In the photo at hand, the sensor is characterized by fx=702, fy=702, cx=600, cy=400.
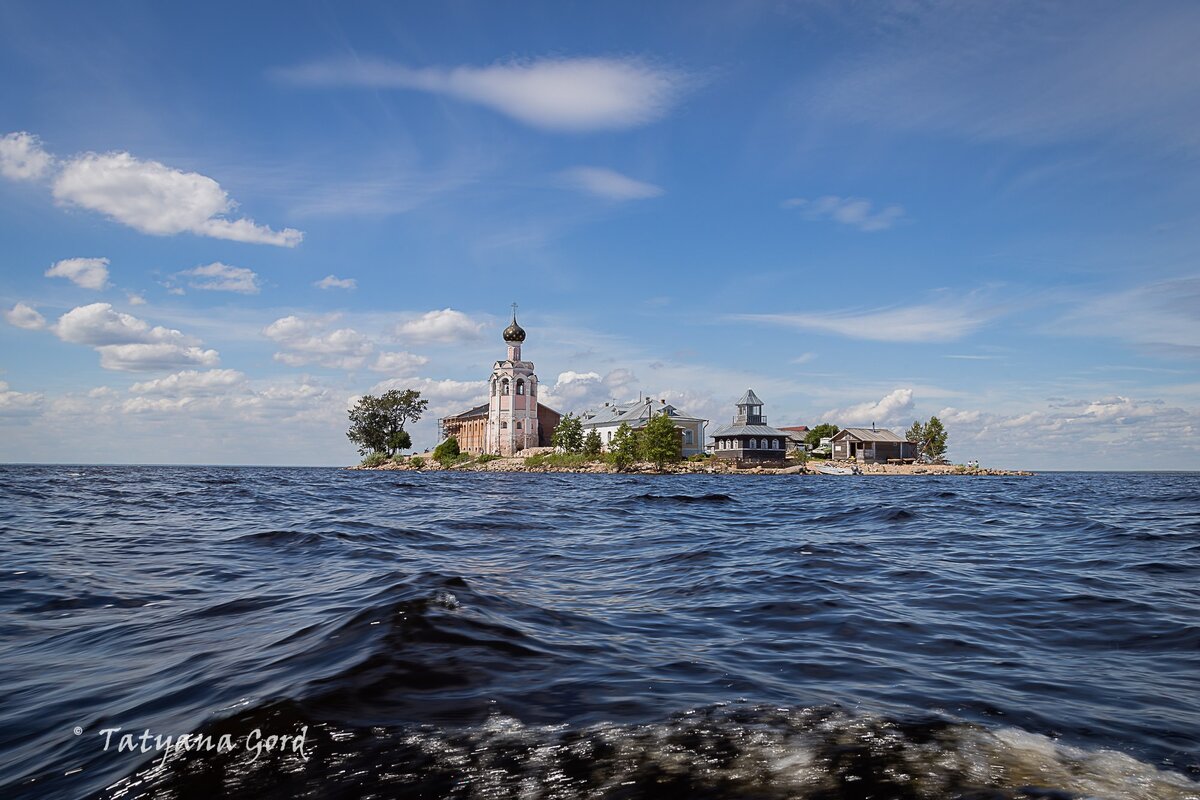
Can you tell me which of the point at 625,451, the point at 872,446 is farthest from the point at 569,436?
the point at 872,446

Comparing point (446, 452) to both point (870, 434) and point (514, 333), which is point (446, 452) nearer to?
point (514, 333)

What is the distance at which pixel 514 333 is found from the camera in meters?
118

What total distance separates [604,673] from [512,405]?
110482 millimetres

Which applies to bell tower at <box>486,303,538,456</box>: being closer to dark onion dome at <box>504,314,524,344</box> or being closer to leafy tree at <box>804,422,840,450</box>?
dark onion dome at <box>504,314,524,344</box>

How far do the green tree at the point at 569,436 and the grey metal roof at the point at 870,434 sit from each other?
3945 cm

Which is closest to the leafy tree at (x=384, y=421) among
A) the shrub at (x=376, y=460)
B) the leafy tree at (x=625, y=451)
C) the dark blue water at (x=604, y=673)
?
the shrub at (x=376, y=460)

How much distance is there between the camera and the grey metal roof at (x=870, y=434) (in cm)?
10181

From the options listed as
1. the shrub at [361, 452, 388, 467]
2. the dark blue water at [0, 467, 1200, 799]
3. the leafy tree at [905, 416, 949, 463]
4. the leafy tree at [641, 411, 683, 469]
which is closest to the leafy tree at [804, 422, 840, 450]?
the leafy tree at [905, 416, 949, 463]

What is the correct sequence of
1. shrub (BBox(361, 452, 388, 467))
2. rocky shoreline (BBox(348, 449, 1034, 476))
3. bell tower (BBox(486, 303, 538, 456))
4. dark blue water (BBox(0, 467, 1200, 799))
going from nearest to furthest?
dark blue water (BBox(0, 467, 1200, 799)) → rocky shoreline (BBox(348, 449, 1034, 476)) → bell tower (BBox(486, 303, 538, 456)) → shrub (BBox(361, 452, 388, 467))

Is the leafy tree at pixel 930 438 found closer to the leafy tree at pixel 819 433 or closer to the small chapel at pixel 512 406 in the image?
the leafy tree at pixel 819 433

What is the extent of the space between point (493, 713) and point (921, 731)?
2649mm

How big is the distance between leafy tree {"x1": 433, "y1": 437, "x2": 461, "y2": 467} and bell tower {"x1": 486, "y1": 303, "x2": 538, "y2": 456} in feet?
19.6

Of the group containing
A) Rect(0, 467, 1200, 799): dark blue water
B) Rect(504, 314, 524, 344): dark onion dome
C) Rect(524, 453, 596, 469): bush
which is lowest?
Rect(0, 467, 1200, 799): dark blue water

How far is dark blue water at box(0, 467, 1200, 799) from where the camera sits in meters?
3.73
